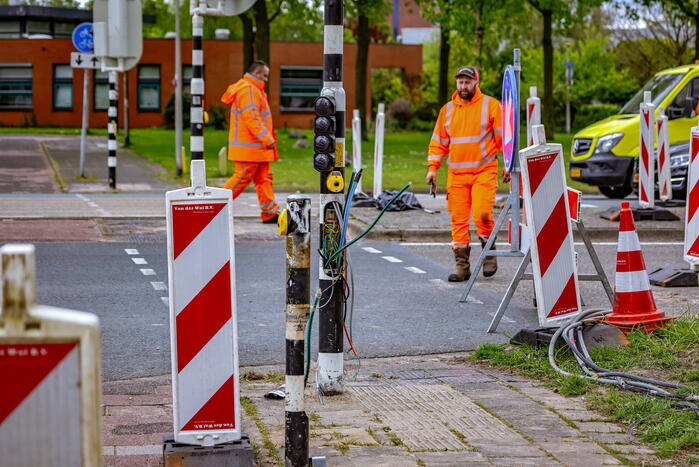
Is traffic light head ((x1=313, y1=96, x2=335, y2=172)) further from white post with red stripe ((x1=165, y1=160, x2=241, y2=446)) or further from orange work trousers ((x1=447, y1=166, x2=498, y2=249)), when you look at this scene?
orange work trousers ((x1=447, y1=166, x2=498, y2=249))

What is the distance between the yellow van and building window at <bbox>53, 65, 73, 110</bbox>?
41.8 m

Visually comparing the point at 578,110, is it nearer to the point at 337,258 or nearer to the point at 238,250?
the point at 238,250

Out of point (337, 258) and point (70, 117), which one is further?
point (70, 117)

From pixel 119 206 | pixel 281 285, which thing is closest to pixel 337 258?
pixel 281 285

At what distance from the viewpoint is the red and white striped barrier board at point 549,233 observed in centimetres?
750

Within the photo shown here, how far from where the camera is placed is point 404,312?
30.3 ft

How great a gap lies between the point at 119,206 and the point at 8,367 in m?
14.8

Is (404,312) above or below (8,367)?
below

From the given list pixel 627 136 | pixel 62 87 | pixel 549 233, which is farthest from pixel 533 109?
pixel 62 87

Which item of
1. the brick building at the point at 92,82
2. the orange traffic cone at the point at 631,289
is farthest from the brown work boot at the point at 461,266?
the brick building at the point at 92,82

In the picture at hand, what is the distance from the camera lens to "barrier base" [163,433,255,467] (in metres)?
4.73

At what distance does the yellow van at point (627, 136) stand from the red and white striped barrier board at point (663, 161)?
5.46ft

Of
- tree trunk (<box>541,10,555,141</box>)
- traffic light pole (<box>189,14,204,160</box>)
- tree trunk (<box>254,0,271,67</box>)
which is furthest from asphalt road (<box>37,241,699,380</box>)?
tree trunk (<box>541,10,555,141</box>)

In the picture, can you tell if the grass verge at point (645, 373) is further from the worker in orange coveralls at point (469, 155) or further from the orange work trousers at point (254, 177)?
the orange work trousers at point (254, 177)
